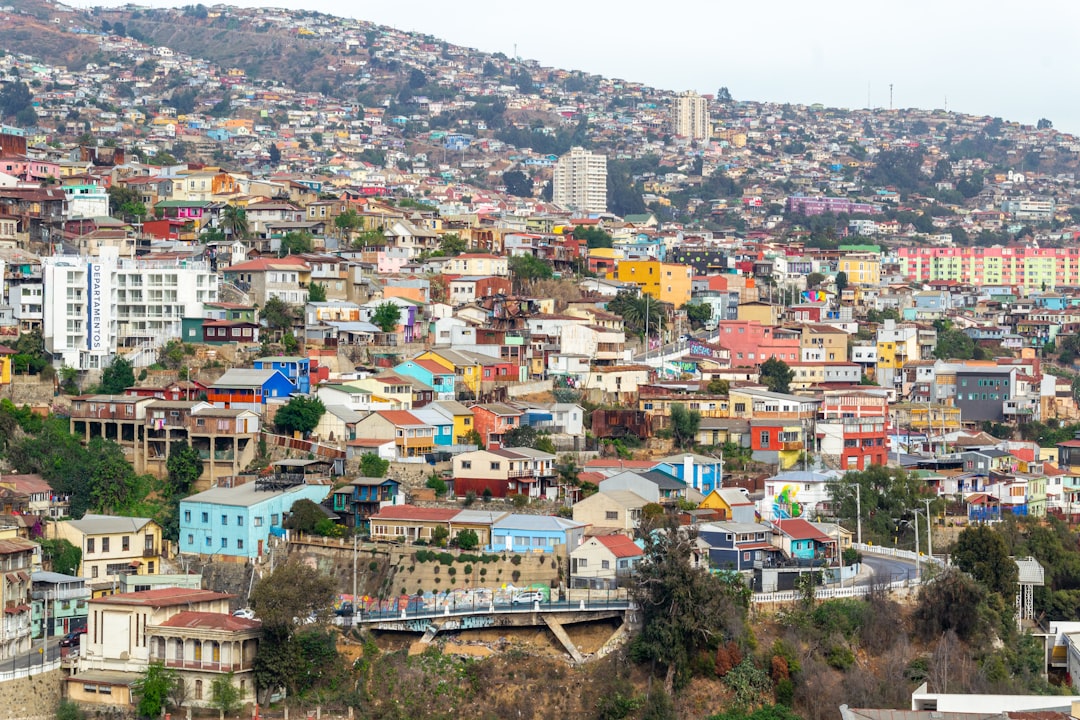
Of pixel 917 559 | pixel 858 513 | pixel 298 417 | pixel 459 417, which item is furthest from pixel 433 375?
pixel 917 559

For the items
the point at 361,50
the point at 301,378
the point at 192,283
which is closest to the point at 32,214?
the point at 192,283

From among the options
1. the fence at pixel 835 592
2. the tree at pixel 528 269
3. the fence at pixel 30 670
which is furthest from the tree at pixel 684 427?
the fence at pixel 30 670

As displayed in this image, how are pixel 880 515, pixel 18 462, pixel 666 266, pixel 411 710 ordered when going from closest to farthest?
pixel 411 710 < pixel 18 462 < pixel 880 515 < pixel 666 266

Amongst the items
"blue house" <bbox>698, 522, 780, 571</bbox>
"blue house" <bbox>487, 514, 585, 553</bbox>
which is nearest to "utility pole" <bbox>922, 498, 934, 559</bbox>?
"blue house" <bbox>698, 522, 780, 571</bbox>

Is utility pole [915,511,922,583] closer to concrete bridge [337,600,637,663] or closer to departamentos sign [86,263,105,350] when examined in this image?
concrete bridge [337,600,637,663]

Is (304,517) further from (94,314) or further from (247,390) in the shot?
(94,314)

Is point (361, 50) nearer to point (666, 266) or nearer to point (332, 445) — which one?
point (666, 266)
